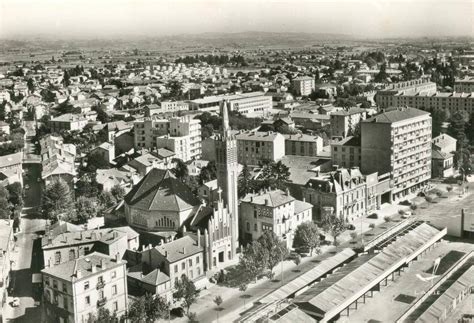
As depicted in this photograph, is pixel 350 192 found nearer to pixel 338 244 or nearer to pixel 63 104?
pixel 338 244

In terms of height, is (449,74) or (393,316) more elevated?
(449,74)

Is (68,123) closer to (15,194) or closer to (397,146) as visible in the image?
(15,194)

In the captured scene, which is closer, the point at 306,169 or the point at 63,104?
the point at 306,169

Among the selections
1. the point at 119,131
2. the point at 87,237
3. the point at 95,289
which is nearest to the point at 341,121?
the point at 119,131

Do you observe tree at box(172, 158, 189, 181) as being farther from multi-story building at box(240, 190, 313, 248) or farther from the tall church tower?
the tall church tower

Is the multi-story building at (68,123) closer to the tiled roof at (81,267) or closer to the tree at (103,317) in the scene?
the tiled roof at (81,267)

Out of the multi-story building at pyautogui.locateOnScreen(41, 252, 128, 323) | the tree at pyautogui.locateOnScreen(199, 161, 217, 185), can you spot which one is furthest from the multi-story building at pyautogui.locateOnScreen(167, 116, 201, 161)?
the multi-story building at pyautogui.locateOnScreen(41, 252, 128, 323)
